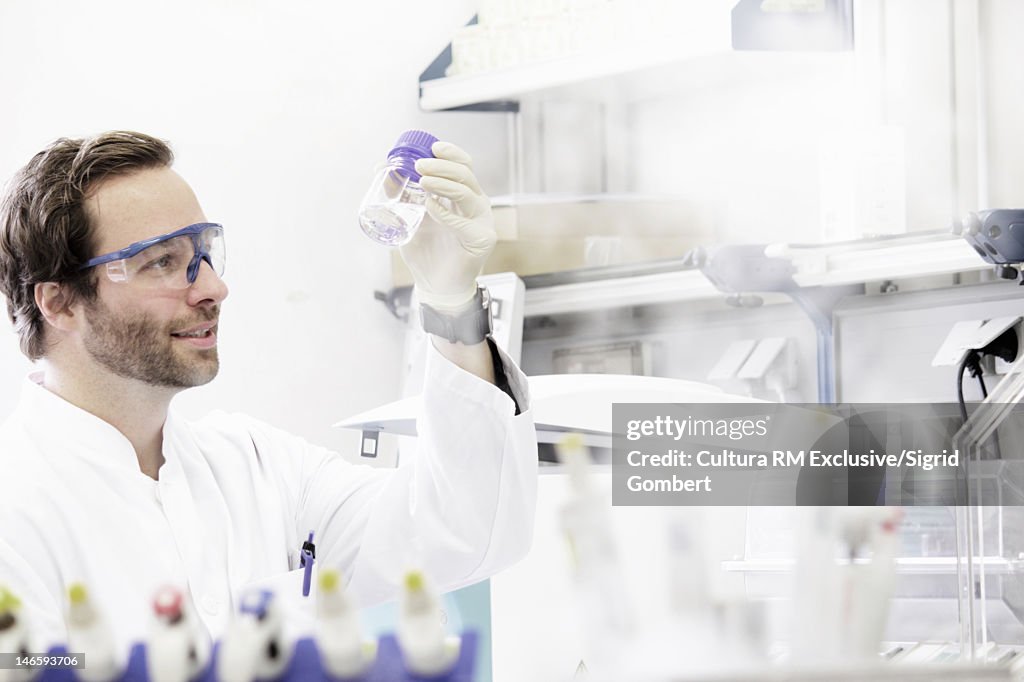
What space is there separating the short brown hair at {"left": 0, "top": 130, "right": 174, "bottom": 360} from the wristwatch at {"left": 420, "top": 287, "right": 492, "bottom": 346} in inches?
16.1

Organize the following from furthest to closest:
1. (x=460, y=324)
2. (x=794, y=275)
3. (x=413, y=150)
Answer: (x=794, y=275) → (x=460, y=324) → (x=413, y=150)

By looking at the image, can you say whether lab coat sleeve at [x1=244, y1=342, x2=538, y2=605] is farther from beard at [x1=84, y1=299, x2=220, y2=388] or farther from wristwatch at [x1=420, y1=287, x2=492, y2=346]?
beard at [x1=84, y1=299, x2=220, y2=388]

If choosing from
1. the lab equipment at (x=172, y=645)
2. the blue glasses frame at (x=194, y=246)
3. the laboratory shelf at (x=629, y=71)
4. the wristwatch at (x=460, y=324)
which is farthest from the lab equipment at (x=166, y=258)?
the laboratory shelf at (x=629, y=71)

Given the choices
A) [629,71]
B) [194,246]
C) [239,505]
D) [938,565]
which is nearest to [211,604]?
[239,505]

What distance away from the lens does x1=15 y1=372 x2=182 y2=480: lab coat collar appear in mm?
1313

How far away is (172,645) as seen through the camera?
53cm

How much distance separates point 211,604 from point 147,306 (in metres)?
0.36

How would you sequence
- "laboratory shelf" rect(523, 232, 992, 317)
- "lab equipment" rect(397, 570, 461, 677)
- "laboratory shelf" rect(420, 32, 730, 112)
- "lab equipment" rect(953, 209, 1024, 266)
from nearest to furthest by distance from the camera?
"lab equipment" rect(397, 570, 461, 677) < "lab equipment" rect(953, 209, 1024, 266) < "laboratory shelf" rect(523, 232, 992, 317) < "laboratory shelf" rect(420, 32, 730, 112)

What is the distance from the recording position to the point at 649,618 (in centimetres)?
55

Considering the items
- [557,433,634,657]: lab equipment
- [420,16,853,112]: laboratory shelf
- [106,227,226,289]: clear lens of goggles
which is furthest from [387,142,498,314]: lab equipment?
[420,16,853,112]: laboratory shelf

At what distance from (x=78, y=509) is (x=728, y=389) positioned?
4.97 feet

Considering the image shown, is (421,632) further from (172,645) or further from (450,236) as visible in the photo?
(450,236)

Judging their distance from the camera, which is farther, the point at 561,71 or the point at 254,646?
the point at 561,71

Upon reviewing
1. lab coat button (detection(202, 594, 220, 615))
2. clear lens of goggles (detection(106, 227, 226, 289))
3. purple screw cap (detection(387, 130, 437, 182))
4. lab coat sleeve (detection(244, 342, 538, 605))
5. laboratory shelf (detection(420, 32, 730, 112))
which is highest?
laboratory shelf (detection(420, 32, 730, 112))
